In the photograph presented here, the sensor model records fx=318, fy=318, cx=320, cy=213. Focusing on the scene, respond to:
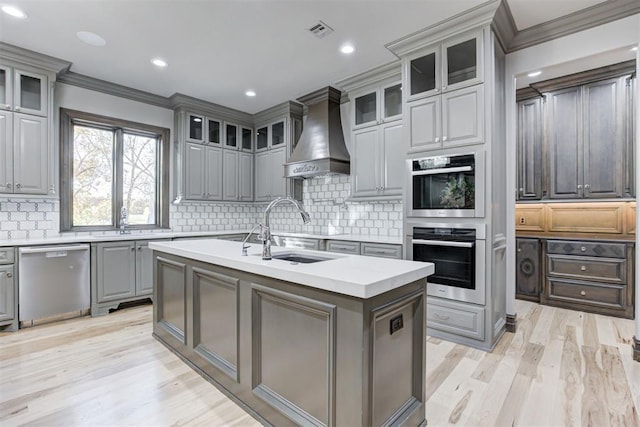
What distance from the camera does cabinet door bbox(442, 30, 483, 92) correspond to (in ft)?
9.17

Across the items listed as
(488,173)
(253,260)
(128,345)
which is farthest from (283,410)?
→ (488,173)

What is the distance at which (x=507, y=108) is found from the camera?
3158 millimetres

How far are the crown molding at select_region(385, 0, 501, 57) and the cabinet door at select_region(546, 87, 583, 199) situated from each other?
208 centimetres

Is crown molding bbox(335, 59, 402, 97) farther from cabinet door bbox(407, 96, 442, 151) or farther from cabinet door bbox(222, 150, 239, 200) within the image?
cabinet door bbox(222, 150, 239, 200)

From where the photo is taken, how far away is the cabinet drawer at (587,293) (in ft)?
11.8

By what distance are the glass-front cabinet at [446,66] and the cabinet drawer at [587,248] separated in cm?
250

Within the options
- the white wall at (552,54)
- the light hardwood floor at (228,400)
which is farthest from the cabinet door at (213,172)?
the white wall at (552,54)

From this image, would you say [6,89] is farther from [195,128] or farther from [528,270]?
[528,270]

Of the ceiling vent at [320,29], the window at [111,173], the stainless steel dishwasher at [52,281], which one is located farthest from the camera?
the window at [111,173]

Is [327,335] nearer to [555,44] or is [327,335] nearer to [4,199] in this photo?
[555,44]

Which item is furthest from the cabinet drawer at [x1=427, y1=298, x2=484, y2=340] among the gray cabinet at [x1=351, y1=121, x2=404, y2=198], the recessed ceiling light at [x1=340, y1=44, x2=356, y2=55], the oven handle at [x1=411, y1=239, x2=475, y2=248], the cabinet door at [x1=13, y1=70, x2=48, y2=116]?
the cabinet door at [x1=13, y1=70, x2=48, y2=116]

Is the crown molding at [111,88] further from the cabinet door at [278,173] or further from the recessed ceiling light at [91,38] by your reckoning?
the cabinet door at [278,173]

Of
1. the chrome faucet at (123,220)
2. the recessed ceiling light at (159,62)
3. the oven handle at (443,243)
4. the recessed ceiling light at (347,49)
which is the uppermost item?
the recessed ceiling light at (159,62)

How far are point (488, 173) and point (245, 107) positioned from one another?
4.01m
